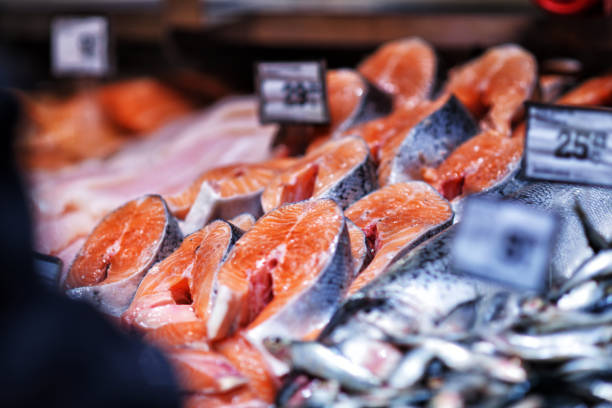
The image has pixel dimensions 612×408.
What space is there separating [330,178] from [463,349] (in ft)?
3.21

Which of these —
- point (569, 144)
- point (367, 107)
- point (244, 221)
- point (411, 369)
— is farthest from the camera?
point (367, 107)

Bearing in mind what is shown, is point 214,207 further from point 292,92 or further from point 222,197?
point 292,92

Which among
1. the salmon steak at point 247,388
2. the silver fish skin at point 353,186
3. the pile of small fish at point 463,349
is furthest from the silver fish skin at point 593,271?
the silver fish skin at point 353,186

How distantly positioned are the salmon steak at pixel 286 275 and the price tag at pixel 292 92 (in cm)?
83

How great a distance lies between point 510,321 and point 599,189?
73 centimetres

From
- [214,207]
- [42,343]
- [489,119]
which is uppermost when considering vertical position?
[489,119]

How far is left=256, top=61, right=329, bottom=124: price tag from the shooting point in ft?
8.13

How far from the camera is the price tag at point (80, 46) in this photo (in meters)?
3.90

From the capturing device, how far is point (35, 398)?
0.90 m

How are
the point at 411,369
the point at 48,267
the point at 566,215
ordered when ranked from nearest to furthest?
1. the point at 411,369
2. the point at 566,215
3. the point at 48,267

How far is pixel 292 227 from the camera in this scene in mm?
1727

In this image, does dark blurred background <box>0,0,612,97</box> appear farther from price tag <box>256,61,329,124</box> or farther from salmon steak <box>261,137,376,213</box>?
salmon steak <box>261,137,376,213</box>

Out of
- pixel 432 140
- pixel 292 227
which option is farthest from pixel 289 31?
pixel 292 227

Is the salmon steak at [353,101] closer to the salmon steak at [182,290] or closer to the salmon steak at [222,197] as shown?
the salmon steak at [222,197]
